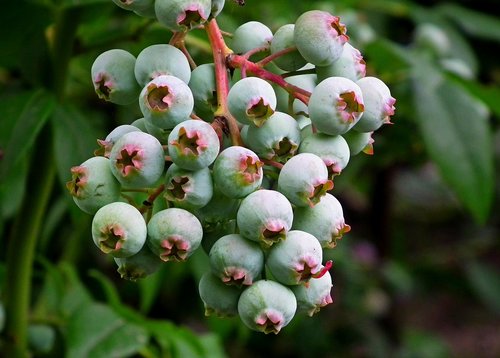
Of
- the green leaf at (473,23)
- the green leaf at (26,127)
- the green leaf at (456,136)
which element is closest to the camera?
the green leaf at (26,127)

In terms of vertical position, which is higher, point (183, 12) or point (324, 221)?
point (183, 12)

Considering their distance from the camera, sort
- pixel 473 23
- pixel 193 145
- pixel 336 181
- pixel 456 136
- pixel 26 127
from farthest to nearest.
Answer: pixel 336 181
pixel 473 23
pixel 456 136
pixel 26 127
pixel 193 145

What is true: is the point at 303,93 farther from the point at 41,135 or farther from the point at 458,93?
the point at 458,93

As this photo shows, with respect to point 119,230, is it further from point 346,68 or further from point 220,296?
point 346,68

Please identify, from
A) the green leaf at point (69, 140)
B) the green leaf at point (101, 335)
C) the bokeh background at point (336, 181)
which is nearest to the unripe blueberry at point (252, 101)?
the bokeh background at point (336, 181)

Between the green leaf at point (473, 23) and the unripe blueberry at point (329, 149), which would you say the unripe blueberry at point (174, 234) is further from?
the green leaf at point (473, 23)

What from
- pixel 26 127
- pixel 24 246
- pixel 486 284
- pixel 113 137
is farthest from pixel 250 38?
pixel 486 284

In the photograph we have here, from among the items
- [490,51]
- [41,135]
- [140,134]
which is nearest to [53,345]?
[41,135]
